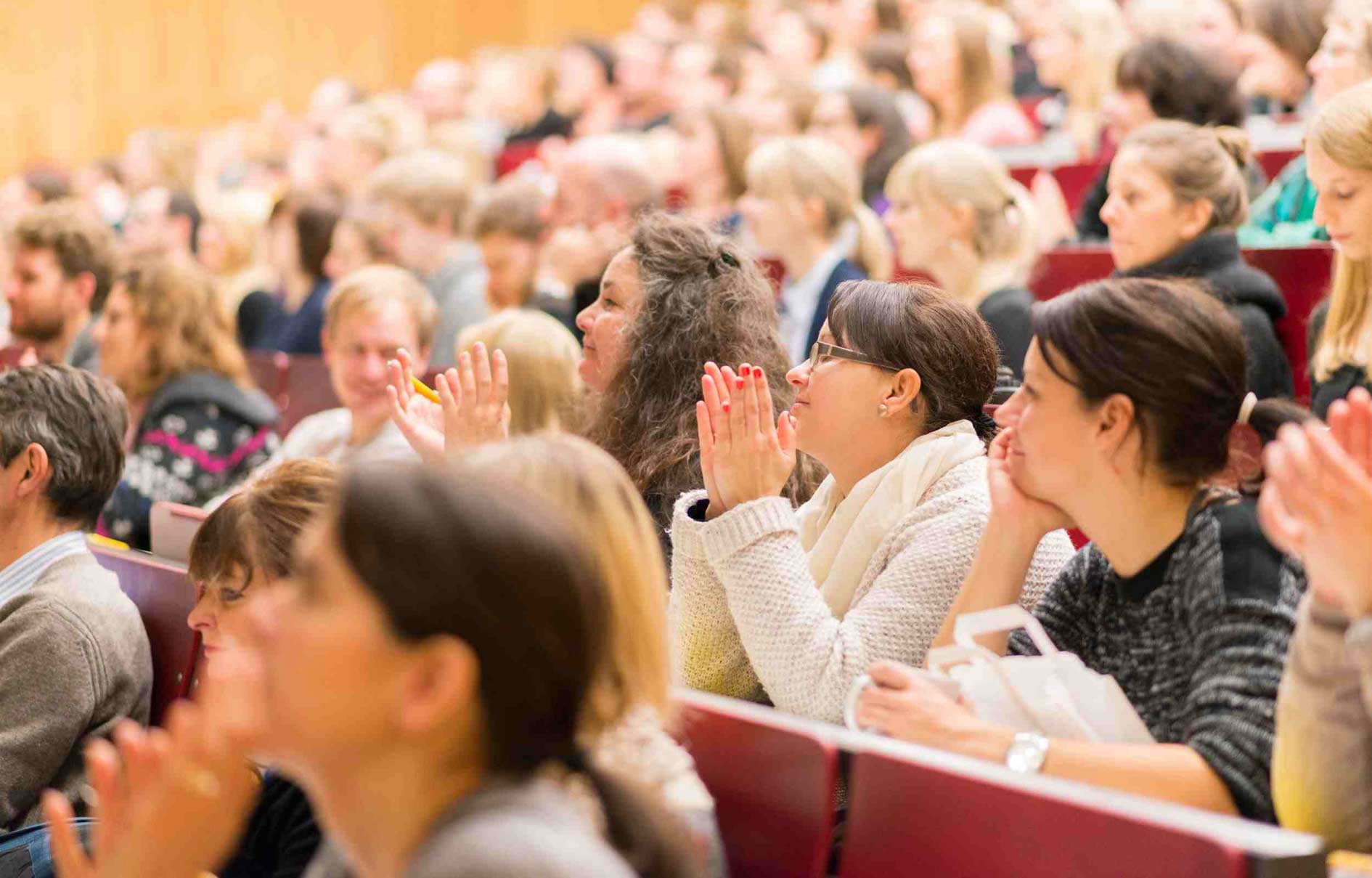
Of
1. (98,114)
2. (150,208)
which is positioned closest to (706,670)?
(150,208)

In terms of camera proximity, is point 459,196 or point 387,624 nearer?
point 387,624

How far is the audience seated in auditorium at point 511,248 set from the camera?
4.54 m

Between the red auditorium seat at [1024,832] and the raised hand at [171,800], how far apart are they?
529 millimetres

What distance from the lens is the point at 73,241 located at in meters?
4.38

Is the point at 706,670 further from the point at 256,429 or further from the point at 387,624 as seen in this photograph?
the point at 256,429

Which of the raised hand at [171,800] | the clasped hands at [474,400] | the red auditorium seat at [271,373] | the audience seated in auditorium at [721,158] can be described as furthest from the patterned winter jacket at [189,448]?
the raised hand at [171,800]

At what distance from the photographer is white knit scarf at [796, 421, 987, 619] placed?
6.58 ft

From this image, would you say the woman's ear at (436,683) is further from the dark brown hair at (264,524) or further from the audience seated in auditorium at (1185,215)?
the audience seated in auditorium at (1185,215)

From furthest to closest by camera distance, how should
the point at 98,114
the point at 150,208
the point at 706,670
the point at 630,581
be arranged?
1. the point at 98,114
2. the point at 150,208
3. the point at 706,670
4. the point at 630,581

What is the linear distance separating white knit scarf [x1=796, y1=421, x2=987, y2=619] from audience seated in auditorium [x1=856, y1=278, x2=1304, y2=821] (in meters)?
0.27

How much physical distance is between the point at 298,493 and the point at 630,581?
34.6 inches

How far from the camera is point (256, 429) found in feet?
12.3

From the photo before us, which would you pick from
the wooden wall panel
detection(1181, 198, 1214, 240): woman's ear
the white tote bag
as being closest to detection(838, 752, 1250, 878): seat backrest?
the white tote bag

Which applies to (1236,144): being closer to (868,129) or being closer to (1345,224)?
(1345,224)
